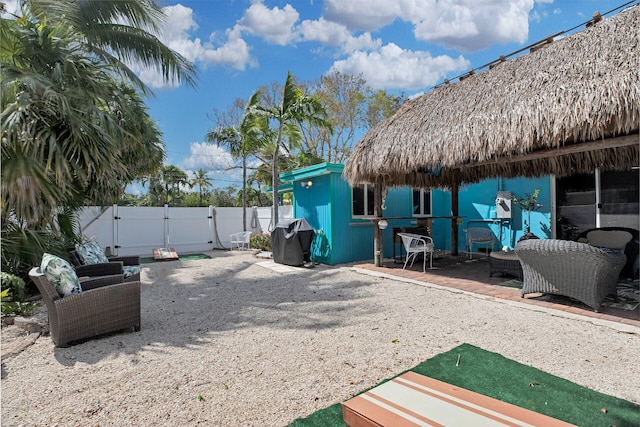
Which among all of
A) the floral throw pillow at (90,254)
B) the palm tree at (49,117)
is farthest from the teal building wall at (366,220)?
the floral throw pillow at (90,254)

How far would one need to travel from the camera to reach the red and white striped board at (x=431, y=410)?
1499 mm

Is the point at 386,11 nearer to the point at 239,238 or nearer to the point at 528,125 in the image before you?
the point at 528,125

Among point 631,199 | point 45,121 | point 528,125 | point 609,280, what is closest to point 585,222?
point 631,199

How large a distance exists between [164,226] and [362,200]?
7.86 m

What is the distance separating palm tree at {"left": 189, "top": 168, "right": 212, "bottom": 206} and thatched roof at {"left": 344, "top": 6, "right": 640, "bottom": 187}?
23.6m

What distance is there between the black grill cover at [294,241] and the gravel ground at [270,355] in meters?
2.81

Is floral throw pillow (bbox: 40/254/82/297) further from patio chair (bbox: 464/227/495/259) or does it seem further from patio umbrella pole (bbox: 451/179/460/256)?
patio chair (bbox: 464/227/495/259)

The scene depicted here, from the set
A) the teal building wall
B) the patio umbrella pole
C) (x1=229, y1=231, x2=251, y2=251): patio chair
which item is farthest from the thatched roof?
(x1=229, y1=231, x2=251, y2=251): patio chair

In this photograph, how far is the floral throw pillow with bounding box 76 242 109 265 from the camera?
487cm

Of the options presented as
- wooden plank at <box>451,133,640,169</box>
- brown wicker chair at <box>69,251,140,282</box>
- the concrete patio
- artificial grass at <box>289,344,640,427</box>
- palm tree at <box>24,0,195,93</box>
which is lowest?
artificial grass at <box>289,344,640,427</box>

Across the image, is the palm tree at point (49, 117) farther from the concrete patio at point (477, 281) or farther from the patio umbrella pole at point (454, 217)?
the patio umbrella pole at point (454, 217)

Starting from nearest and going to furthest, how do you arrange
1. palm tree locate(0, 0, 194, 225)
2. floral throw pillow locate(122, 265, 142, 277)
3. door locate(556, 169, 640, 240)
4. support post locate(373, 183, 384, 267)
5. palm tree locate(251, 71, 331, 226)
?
palm tree locate(0, 0, 194, 225) < floral throw pillow locate(122, 265, 142, 277) < door locate(556, 169, 640, 240) < support post locate(373, 183, 384, 267) < palm tree locate(251, 71, 331, 226)

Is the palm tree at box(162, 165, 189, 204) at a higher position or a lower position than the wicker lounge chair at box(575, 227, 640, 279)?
higher

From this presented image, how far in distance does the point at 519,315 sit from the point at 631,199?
4910 mm
